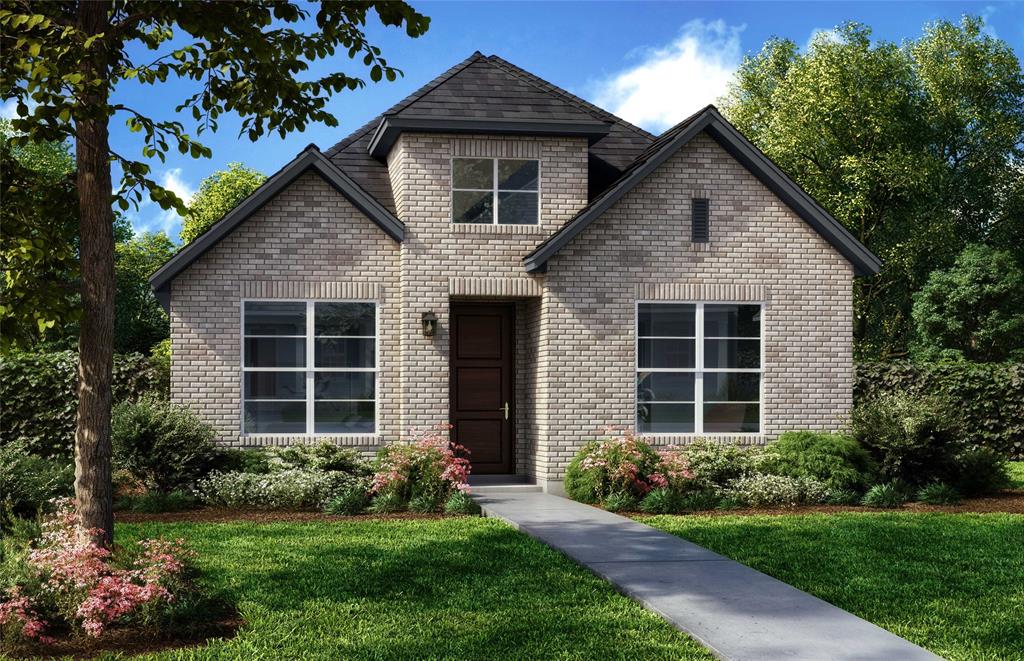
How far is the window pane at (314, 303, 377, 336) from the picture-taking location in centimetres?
1563

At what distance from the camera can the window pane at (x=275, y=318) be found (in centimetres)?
1550

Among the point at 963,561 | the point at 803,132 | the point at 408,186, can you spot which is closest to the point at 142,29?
the point at 408,186

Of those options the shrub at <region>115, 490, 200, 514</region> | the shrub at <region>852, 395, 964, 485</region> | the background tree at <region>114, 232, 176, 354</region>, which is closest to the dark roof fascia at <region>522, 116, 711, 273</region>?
the shrub at <region>852, 395, 964, 485</region>

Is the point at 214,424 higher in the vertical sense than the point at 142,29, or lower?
lower

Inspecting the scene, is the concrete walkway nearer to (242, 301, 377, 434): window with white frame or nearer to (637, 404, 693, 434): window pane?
(637, 404, 693, 434): window pane

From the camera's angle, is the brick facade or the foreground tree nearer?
the foreground tree

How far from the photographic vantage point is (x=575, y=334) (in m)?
15.3

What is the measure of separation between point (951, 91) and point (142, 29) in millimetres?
32532

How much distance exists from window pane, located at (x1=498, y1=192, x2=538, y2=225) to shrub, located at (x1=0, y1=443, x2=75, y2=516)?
7.23 metres

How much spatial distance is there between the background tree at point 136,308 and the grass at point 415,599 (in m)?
31.2

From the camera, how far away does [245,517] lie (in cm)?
1264

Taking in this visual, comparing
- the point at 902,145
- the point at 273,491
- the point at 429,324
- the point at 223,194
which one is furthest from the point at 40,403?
the point at 902,145

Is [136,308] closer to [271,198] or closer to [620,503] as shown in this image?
[271,198]

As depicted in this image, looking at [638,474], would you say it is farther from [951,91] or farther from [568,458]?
[951,91]
